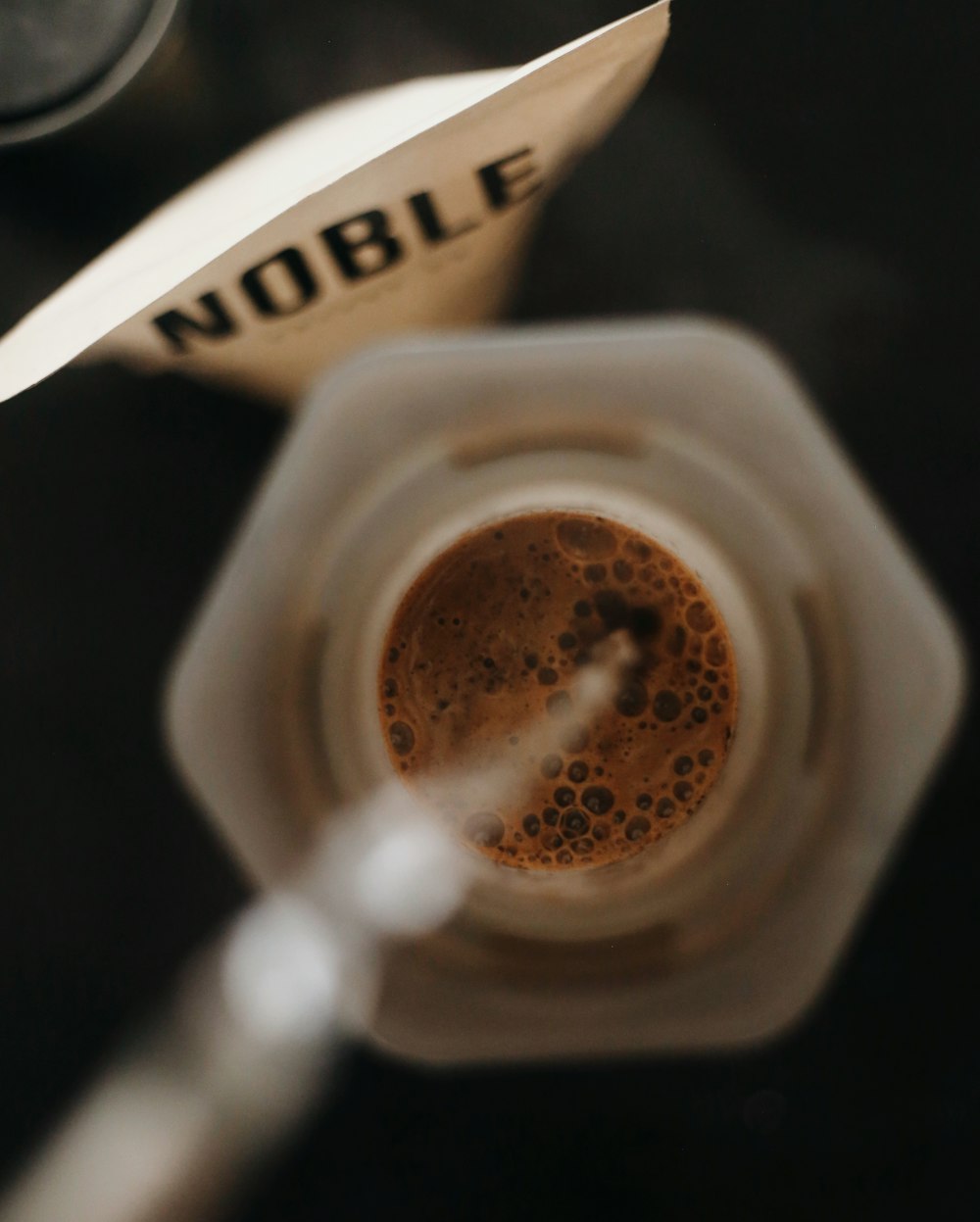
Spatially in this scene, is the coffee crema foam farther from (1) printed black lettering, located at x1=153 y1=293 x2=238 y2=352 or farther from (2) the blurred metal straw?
(1) printed black lettering, located at x1=153 y1=293 x2=238 y2=352

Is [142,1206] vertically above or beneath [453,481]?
beneath

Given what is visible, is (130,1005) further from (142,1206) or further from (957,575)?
(957,575)

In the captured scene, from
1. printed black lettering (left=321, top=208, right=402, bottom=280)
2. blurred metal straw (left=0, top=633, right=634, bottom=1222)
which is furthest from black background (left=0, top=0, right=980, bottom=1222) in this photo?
printed black lettering (left=321, top=208, right=402, bottom=280)

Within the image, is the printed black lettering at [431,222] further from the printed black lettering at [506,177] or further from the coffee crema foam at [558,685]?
the coffee crema foam at [558,685]

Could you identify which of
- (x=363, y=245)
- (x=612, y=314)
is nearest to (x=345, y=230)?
(x=363, y=245)

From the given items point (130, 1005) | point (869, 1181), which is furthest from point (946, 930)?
point (130, 1005)

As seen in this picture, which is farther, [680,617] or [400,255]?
[680,617]
